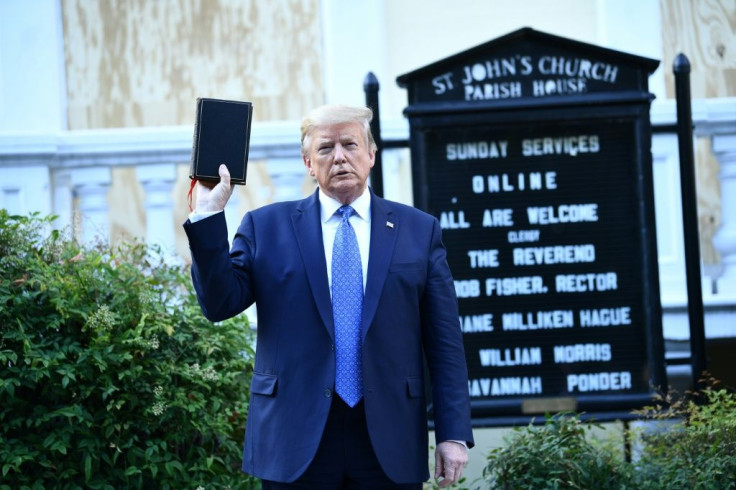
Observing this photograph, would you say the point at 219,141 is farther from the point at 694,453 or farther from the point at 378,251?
A: the point at 694,453

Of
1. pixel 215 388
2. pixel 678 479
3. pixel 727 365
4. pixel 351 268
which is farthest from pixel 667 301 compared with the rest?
pixel 351 268

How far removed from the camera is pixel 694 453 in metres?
4.24

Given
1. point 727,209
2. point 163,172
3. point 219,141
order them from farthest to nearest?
1. point 163,172
2. point 727,209
3. point 219,141

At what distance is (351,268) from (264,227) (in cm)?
31

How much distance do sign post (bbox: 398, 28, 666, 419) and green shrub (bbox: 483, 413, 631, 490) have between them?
1.27ft

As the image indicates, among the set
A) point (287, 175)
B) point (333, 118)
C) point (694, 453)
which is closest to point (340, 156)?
point (333, 118)

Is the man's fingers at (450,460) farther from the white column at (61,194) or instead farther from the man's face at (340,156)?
the white column at (61,194)

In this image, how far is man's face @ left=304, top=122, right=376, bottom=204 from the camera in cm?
308

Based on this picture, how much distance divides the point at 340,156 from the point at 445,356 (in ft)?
2.14

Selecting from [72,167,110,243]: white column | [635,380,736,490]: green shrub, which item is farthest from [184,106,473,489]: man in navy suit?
[72,167,110,243]: white column

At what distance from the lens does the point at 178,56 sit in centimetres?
652

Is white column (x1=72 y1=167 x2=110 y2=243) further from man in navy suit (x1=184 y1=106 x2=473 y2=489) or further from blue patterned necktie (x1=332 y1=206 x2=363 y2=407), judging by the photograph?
blue patterned necktie (x1=332 y1=206 x2=363 y2=407)

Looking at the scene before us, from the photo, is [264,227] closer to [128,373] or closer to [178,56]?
[128,373]

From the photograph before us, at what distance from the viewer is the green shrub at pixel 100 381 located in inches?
148
